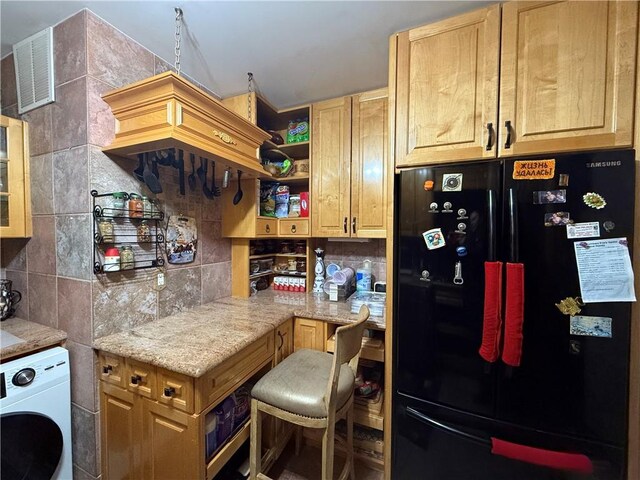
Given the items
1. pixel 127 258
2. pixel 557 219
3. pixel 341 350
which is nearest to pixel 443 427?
pixel 341 350

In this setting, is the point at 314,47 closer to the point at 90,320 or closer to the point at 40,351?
the point at 90,320

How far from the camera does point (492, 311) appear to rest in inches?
41.1

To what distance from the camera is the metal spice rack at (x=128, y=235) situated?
3.88 ft

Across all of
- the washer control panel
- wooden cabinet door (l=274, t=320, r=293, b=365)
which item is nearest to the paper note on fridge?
wooden cabinet door (l=274, t=320, r=293, b=365)

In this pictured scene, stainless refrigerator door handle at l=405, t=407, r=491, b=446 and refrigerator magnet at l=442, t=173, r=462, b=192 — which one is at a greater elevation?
refrigerator magnet at l=442, t=173, r=462, b=192

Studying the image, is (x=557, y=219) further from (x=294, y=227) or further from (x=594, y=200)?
(x=294, y=227)

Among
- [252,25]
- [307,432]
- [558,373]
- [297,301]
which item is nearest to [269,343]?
[297,301]

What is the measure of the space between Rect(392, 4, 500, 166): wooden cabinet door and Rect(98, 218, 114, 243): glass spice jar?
1.41 meters

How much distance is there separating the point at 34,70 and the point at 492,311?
246cm

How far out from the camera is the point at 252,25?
4.16 feet

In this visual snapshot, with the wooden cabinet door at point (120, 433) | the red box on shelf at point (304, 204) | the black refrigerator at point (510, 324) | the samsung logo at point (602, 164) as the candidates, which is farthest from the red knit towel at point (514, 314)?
the wooden cabinet door at point (120, 433)

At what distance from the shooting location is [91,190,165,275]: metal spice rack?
1183 millimetres

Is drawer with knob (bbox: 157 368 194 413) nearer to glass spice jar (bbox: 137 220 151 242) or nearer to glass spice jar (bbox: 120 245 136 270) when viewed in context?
glass spice jar (bbox: 120 245 136 270)

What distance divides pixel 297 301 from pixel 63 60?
5.93 feet
